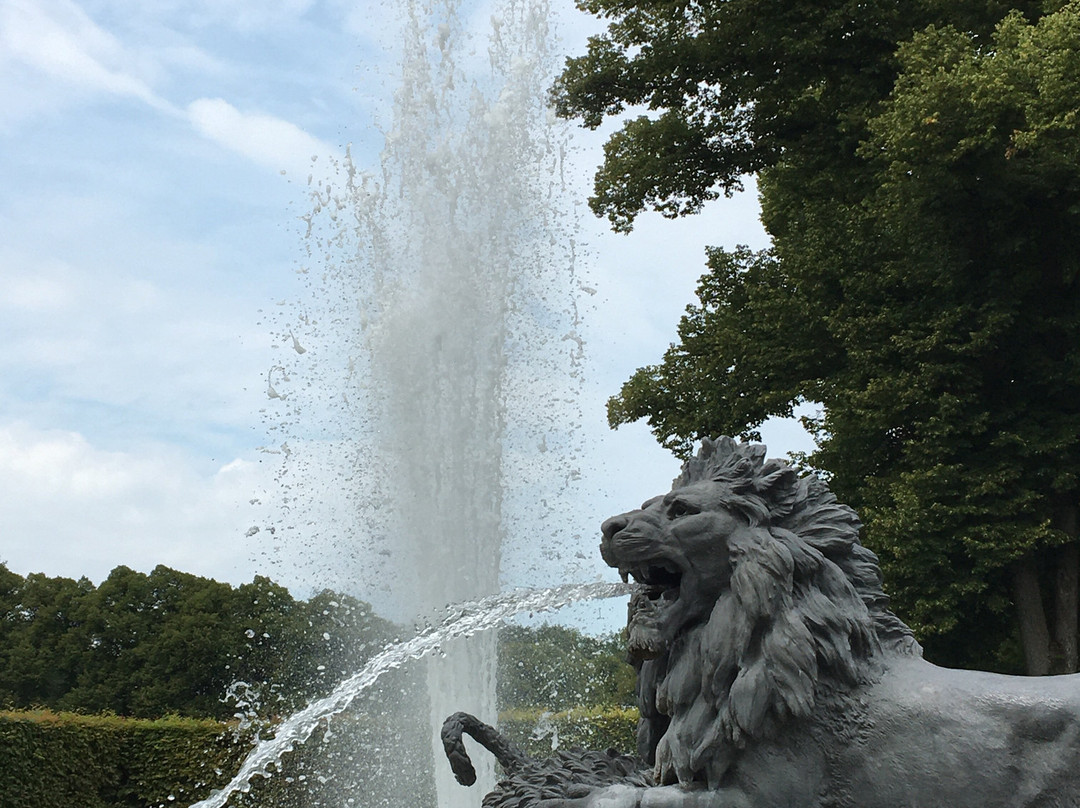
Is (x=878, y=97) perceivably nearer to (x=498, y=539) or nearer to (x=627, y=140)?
(x=627, y=140)

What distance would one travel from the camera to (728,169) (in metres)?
16.8

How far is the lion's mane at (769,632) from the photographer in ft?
10.6

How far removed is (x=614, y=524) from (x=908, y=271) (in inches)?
431

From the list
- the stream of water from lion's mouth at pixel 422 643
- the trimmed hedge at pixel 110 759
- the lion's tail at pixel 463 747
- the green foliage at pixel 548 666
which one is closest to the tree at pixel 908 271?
the green foliage at pixel 548 666

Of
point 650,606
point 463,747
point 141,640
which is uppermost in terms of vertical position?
point 141,640

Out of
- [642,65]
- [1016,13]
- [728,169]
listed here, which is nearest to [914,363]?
[1016,13]

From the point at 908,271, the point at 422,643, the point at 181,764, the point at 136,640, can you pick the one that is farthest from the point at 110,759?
the point at 136,640

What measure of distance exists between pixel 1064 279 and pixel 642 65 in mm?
6772

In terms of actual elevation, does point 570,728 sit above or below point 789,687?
below

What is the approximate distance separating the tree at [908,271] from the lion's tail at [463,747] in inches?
350

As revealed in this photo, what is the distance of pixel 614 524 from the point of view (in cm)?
351

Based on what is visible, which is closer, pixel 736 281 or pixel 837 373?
pixel 837 373

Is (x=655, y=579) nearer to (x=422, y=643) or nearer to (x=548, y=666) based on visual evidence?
(x=422, y=643)

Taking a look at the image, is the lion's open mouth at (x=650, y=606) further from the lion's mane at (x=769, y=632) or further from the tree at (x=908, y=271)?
the tree at (x=908, y=271)
